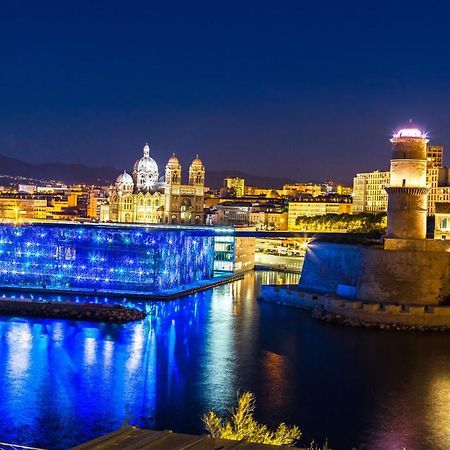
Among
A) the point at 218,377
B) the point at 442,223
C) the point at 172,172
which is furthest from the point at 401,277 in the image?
the point at 172,172

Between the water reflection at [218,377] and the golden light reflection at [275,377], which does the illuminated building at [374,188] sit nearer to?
the water reflection at [218,377]

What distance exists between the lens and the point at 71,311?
22094mm

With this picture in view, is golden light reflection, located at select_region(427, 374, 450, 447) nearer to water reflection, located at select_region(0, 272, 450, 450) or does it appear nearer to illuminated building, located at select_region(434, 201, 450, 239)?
water reflection, located at select_region(0, 272, 450, 450)

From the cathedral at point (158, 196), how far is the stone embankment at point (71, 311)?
1159 inches

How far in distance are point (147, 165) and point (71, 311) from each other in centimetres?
3635

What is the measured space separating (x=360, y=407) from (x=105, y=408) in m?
4.11

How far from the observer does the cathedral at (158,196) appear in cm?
5222

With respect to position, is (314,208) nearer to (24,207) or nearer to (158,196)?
(158,196)

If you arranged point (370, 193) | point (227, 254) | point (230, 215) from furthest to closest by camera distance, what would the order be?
point (370, 193)
point (230, 215)
point (227, 254)

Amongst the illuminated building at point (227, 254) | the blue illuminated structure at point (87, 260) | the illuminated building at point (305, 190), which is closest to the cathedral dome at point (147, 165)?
the illuminated building at point (227, 254)

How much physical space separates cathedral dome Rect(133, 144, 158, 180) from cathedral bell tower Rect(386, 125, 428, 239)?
1405 inches

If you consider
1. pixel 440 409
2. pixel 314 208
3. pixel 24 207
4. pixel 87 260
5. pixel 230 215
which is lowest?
pixel 440 409

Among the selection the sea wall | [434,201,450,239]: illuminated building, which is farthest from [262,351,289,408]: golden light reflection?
[434,201,450,239]: illuminated building

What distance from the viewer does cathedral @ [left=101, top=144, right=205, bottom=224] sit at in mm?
52219
